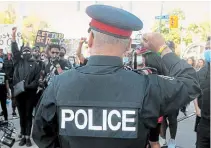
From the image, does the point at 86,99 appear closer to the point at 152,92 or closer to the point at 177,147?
the point at 152,92

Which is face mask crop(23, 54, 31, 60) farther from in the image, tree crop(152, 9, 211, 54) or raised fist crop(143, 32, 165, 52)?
tree crop(152, 9, 211, 54)

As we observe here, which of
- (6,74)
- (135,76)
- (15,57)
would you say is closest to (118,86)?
(135,76)

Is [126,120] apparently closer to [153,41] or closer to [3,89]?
[153,41]

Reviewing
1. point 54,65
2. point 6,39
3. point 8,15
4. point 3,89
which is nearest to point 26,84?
point 54,65

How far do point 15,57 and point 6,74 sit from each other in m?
2.19

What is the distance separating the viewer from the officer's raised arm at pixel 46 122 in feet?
5.78

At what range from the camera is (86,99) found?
5.65 feet

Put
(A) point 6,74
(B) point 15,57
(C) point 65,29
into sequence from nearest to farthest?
1. (B) point 15,57
2. (A) point 6,74
3. (C) point 65,29

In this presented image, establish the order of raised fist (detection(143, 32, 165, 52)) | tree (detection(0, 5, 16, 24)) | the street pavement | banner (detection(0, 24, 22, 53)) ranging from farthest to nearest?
1. tree (detection(0, 5, 16, 24))
2. banner (detection(0, 24, 22, 53))
3. the street pavement
4. raised fist (detection(143, 32, 165, 52))

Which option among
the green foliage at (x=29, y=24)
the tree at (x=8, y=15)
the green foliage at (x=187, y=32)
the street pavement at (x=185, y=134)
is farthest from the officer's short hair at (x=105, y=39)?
the green foliage at (x=29, y=24)

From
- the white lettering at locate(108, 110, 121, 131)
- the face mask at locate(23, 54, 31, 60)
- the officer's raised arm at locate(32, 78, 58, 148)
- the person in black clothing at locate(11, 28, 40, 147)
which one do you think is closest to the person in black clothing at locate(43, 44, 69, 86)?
the person in black clothing at locate(11, 28, 40, 147)

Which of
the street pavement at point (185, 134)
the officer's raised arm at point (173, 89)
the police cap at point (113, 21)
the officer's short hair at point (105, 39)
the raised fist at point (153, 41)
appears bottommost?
the street pavement at point (185, 134)

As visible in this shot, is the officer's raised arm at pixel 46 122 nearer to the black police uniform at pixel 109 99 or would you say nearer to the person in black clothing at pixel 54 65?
the black police uniform at pixel 109 99

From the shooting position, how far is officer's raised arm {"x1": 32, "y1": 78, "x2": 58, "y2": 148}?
69.4 inches
